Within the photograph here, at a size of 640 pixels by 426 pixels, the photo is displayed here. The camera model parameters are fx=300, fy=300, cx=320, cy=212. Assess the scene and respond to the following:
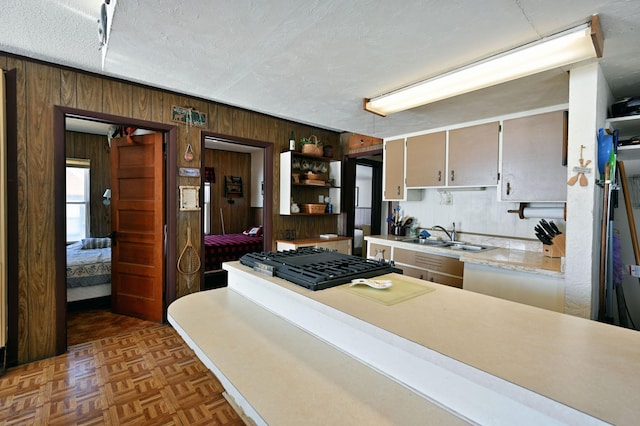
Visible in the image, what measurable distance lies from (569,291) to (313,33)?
2.08 m

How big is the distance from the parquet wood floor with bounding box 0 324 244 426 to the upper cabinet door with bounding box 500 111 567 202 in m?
2.83

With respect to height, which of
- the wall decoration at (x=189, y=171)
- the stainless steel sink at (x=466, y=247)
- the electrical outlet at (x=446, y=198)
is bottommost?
the stainless steel sink at (x=466, y=247)

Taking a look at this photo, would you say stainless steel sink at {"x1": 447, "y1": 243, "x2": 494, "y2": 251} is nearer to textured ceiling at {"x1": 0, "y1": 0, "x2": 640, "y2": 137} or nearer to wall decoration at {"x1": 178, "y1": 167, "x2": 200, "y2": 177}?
textured ceiling at {"x1": 0, "y1": 0, "x2": 640, "y2": 137}

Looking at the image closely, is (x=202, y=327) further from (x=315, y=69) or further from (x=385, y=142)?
(x=385, y=142)

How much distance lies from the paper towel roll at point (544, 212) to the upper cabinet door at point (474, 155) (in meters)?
0.41

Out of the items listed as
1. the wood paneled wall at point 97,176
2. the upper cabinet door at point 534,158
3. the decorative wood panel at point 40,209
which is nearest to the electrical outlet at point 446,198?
the upper cabinet door at point 534,158

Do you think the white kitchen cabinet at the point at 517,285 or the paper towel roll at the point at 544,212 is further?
the paper towel roll at the point at 544,212

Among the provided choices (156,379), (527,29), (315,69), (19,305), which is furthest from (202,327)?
(19,305)

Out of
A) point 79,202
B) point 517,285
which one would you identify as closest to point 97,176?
point 79,202

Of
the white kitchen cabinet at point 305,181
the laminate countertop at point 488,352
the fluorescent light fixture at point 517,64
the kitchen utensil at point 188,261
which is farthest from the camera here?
the white kitchen cabinet at point 305,181

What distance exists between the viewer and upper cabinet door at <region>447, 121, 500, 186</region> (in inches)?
111

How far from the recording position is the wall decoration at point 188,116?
3.15 m

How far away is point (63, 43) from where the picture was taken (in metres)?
2.15

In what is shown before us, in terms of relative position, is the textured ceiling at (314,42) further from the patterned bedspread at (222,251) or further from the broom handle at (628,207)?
the patterned bedspread at (222,251)
